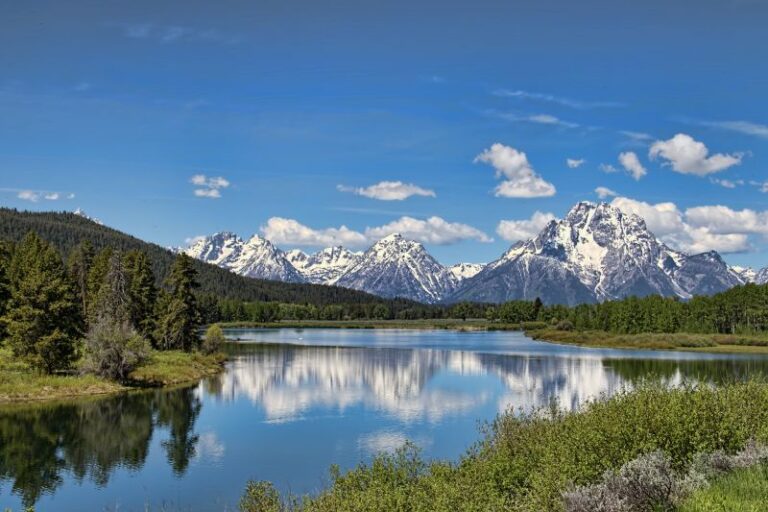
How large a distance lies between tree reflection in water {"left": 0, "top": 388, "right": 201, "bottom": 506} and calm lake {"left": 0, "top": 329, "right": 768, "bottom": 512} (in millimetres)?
110

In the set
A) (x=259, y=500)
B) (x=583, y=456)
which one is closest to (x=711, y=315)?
(x=583, y=456)

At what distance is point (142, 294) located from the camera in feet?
345

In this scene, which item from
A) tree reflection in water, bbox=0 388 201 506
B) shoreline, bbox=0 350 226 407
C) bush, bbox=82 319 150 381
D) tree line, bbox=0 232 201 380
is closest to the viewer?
tree reflection in water, bbox=0 388 201 506

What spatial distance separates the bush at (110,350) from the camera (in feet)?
237

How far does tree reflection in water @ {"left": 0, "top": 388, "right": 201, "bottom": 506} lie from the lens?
128 feet

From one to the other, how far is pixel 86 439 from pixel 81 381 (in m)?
23.7

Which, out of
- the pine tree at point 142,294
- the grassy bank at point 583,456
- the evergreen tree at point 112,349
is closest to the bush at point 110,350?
the evergreen tree at point 112,349

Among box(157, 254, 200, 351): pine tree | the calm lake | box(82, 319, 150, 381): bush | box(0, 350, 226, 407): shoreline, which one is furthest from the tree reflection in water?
box(157, 254, 200, 351): pine tree

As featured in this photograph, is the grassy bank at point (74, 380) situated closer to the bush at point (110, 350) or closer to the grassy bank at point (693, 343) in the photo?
the bush at point (110, 350)

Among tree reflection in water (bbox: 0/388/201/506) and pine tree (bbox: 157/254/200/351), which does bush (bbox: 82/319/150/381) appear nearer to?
tree reflection in water (bbox: 0/388/201/506)

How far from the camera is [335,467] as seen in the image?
25.3 m

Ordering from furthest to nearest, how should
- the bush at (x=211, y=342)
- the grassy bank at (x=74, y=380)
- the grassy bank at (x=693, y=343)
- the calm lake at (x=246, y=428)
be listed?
the grassy bank at (x=693, y=343) → the bush at (x=211, y=342) → the grassy bank at (x=74, y=380) → the calm lake at (x=246, y=428)

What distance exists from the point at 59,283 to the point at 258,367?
36600 millimetres

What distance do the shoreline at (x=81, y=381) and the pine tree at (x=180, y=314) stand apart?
1020 cm
